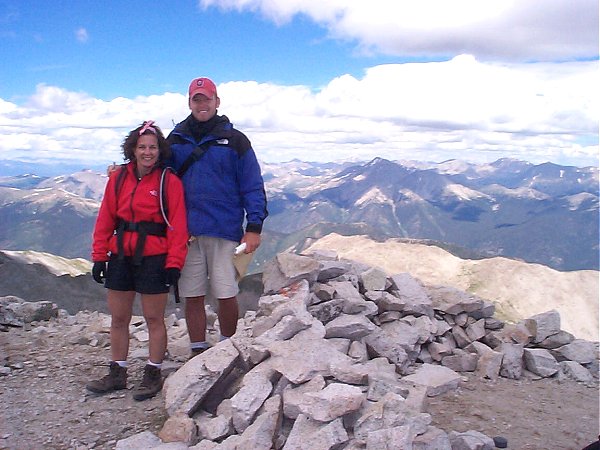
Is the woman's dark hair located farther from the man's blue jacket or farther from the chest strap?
the chest strap

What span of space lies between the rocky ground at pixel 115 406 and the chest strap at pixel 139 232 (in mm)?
2138

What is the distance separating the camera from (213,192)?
24.4 feet

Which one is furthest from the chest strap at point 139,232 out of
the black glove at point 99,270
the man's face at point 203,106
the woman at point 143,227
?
the man's face at point 203,106

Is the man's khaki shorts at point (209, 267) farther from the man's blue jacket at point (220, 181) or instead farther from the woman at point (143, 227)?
the woman at point (143, 227)

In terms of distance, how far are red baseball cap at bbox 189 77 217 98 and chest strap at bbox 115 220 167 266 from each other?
187 cm

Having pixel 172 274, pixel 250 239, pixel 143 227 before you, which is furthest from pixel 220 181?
pixel 172 274

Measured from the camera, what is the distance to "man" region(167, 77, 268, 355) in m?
7.44

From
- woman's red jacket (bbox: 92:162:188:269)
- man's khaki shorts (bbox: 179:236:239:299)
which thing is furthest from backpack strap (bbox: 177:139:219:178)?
man's khaki shorts (bbox: 179:236:239:299)

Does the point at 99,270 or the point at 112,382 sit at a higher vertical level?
the point at 99,270

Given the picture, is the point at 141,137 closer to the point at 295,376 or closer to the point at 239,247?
the point at 239,247

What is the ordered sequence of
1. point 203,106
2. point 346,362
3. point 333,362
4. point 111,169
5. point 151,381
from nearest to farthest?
1. point 333,362
2. point 346,362
3. point 203,106
4. point 111,169
5. point 151,381

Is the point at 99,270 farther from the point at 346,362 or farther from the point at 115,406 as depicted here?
the point at 346,362

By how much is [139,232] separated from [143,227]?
0.28 feet

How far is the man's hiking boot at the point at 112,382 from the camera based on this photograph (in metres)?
7.78
